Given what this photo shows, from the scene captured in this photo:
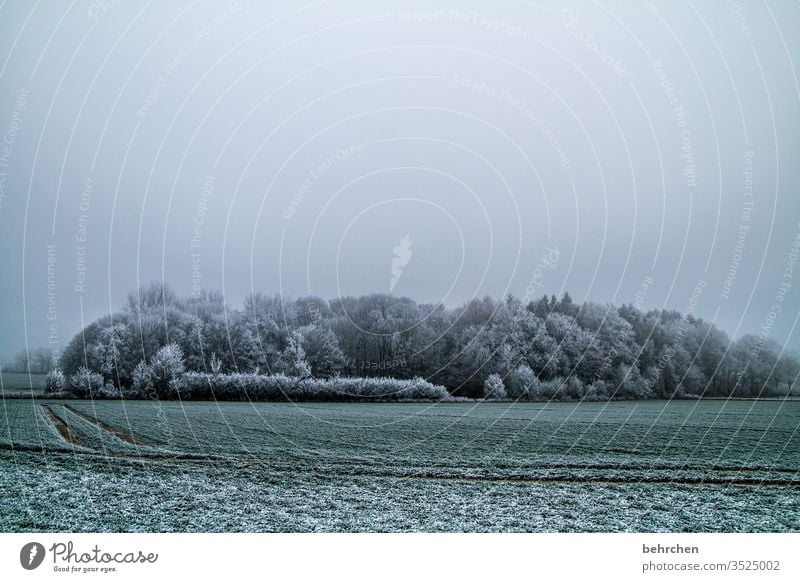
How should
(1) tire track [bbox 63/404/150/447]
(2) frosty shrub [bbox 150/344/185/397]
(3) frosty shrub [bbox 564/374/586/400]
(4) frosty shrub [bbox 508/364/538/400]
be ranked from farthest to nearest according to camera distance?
(3) frosty shrub [bbox 564/374/586/400]
(4) frosty shrub [bbox 508/364/538/400]
(2) frosty shrub [bbox 150/344/185/397]
(1) tire track [bbox 63/404/150/447]

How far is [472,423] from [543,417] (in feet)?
8.30

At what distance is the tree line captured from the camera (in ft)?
59.1

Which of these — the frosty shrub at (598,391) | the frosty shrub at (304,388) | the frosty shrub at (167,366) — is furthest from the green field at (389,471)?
the frosty shrub at (598,391)

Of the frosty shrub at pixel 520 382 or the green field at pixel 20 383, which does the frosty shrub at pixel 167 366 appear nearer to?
the green field at pixel 20 383

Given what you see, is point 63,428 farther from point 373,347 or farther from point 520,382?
point 520,382

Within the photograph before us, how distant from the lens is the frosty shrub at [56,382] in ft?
61.8

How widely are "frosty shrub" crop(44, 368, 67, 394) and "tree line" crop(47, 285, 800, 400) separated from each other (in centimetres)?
4

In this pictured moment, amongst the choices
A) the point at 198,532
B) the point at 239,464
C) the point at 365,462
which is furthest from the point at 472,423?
the point at 198,532

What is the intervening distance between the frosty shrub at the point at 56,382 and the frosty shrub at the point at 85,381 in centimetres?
25
